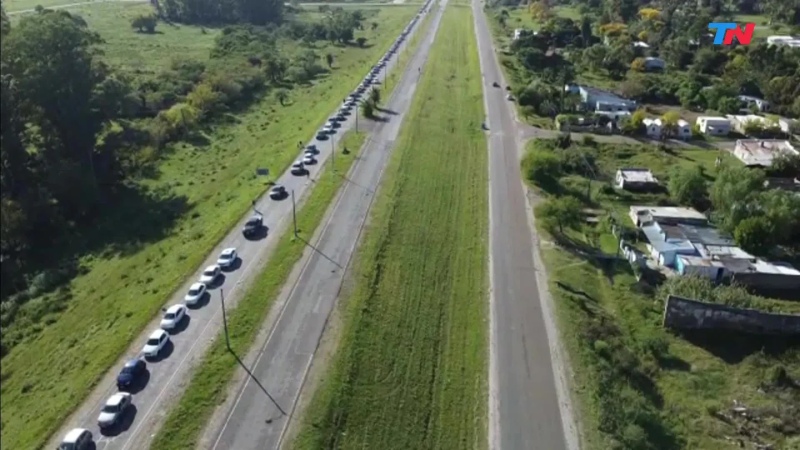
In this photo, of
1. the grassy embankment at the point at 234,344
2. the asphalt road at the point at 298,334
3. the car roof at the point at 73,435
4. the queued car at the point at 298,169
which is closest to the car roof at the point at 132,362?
the grassy embankment at the point at 234,344

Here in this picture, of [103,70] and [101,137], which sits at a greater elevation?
[103,70]

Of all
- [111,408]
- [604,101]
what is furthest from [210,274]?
[604,101]

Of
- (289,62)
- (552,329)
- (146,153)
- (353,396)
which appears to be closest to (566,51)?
(289,62)

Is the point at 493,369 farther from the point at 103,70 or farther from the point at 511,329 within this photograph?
the point at 103,70

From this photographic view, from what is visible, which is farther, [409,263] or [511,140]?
[511,140]

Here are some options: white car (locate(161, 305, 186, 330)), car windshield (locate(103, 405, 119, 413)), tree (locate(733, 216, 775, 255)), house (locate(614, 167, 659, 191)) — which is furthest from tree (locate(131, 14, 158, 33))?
tree (locate(733, 216, 775, 255))

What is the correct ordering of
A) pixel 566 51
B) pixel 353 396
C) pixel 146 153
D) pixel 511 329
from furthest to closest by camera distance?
pixel 566 51 → pixel 146 153 → pixel 511 329 → pixel 353 396
